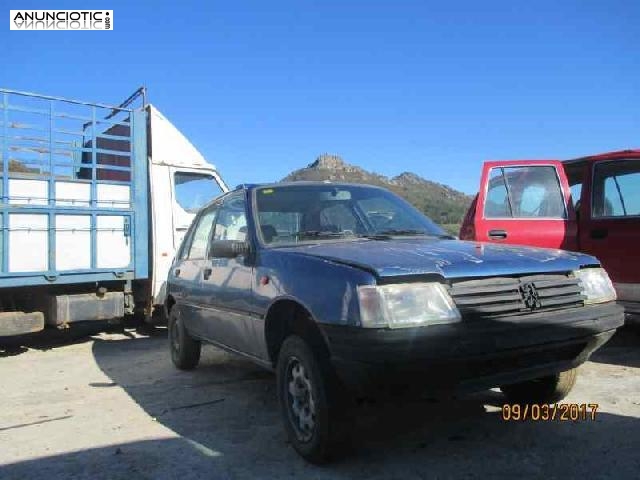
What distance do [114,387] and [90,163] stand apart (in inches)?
127

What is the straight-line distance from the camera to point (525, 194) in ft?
20.4

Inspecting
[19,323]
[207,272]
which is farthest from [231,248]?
[19,323]

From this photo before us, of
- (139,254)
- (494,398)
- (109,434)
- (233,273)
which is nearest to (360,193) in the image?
(233,273)

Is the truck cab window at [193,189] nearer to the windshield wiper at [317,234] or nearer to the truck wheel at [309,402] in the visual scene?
the windshield wiper at [317,234]

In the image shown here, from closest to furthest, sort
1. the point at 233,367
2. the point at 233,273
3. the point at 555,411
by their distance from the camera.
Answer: the point at 555,411 < the point at 233,273 < the point at 233,367

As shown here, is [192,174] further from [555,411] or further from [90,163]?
[555,411]

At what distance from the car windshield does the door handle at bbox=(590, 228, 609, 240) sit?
2.08 meters

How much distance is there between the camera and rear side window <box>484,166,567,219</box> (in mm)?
6105

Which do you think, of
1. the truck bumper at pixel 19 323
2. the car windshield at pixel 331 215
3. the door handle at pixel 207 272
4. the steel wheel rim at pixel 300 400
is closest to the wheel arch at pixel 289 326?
the steel wheel rim at pixel 300 400

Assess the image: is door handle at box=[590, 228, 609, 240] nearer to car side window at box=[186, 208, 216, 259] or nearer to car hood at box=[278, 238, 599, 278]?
car hood at box=[278, 238, 599, 278]

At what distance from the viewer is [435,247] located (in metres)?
3.63

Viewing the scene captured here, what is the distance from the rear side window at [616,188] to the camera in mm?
5797
